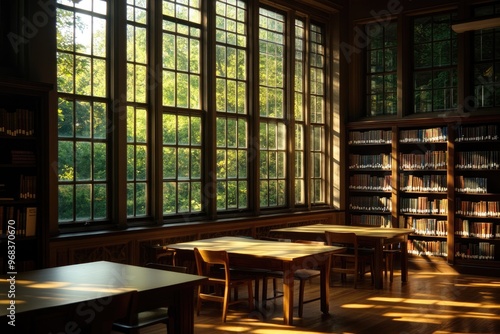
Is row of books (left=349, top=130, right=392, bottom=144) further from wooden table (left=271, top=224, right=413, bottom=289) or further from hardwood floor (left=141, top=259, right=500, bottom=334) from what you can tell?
hardwood floor (left=141, top=259, right=500, bottom=334)

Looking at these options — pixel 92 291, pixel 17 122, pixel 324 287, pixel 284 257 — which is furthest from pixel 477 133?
pixel 92 291

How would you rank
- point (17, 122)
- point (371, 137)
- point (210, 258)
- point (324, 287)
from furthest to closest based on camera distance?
point (371, 137), point (324, 287), point (210, 258), point (17, 122)

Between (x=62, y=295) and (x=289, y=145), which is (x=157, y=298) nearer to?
(x=62, y=295)

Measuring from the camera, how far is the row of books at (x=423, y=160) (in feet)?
32.7

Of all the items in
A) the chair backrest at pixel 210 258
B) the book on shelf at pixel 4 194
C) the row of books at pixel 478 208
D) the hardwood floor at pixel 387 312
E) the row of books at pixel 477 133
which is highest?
the row of books at pixel 477 133

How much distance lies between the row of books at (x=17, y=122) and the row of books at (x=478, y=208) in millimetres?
6977

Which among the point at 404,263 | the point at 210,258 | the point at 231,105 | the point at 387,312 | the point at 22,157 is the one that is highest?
the point at 231,105

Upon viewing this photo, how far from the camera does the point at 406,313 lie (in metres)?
6.73

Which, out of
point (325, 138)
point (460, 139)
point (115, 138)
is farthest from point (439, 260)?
point (115, 138)

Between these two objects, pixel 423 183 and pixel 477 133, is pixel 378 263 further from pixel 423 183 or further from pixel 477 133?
pixel 477 133

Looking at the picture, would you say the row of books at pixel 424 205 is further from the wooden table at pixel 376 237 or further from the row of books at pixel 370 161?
the wooden table at pixel 376 237

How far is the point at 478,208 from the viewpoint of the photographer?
9.59 metres

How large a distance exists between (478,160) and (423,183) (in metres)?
1.03

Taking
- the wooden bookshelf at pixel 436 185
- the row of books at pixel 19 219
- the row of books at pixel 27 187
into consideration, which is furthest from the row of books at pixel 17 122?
the wooden bookshelf at pixel 436 185
